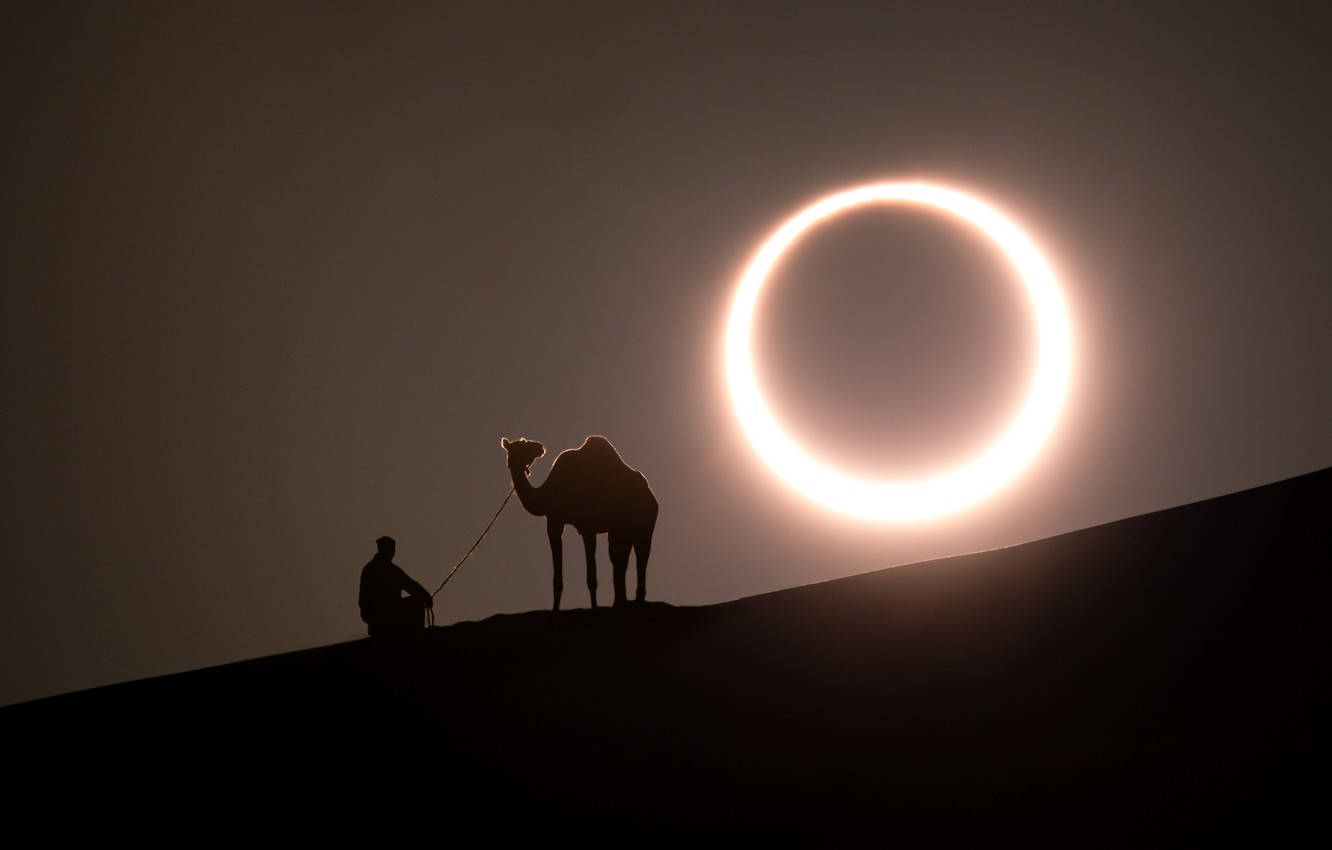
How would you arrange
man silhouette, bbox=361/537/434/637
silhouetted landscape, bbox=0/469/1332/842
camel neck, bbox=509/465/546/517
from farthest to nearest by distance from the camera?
man silhouette, bbox=361/537/434/637
camel neck, bbox=509/465/546/517
silhouetted landscape, bbox=0/469/1332/842

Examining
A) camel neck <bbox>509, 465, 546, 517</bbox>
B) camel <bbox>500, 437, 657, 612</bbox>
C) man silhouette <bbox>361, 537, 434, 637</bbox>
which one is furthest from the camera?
man silhouette <bbox>361, 537, 434, 637</bbox>

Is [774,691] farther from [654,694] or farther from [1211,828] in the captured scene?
[1211,828]

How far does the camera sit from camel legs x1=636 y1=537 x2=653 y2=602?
1213 cm

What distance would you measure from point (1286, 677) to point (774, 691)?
4266 millimetres

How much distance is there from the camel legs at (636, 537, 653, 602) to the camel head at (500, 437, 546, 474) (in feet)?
5.30

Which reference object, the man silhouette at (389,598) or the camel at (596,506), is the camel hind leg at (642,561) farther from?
the man silhouette at (389,598)

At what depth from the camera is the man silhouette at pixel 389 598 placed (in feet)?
41.7

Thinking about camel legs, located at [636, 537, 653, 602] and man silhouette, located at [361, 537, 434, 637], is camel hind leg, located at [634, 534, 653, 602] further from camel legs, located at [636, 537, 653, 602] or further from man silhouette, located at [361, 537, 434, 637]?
man silhouette, located at [361, 537, 434, 637]

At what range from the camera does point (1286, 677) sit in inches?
349

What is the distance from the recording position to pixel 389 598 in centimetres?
1277

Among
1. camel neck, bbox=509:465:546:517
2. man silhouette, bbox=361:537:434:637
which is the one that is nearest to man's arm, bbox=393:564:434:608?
man silhouette, bbox=361:537:434:637

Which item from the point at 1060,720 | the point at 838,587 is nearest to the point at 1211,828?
the point at 1060,720

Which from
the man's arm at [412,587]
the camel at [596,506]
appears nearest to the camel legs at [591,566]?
the camel at [596,506]

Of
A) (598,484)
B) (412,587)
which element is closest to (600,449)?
(598,484)
